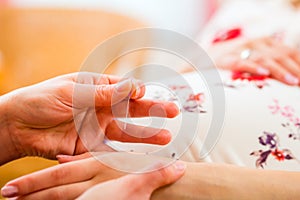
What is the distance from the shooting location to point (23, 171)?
132 cm

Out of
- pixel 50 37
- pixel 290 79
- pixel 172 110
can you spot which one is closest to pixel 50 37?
pixel 50 37

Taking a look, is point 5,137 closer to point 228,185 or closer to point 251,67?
point 228,185

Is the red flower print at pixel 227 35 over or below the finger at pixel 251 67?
over

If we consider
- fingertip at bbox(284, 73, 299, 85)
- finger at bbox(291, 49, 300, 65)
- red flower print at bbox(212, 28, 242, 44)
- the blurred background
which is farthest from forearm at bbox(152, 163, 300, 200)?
the blurred background

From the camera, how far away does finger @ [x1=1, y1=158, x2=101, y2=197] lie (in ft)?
2.67

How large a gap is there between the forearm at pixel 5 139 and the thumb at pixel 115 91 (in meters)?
0.17

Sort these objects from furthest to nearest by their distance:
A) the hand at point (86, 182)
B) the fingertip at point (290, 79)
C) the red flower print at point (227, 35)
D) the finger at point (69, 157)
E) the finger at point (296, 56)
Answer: the red flower print at point (227, 35), the finger at point (296, 56), the fingertip at point (290, 79), the finger at point (69, 157), the hand at point (86, 182)

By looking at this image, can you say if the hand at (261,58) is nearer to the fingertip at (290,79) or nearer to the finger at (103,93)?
the fingertip at (290,79)

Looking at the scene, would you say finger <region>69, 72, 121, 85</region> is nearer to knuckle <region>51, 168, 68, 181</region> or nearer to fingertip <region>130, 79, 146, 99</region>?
fingertip <region>130, 79, 146, 99</region>

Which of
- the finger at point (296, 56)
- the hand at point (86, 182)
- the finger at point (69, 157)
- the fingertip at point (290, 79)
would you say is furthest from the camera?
the finger at point (296, 56)

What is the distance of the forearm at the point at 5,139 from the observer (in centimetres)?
93

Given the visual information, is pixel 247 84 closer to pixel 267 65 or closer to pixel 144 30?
pixel 267 65

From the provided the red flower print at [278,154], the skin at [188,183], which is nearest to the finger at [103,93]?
the skin at [188,183]

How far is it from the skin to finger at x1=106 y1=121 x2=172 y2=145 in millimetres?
123
